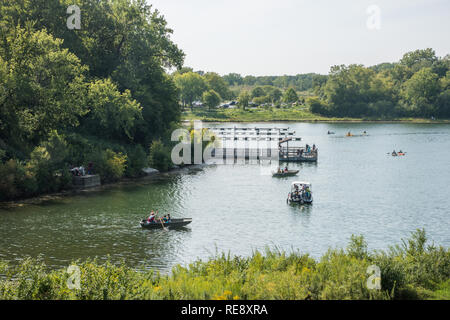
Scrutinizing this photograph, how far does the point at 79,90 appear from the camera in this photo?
5725cm

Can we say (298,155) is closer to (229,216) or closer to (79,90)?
(79,90)

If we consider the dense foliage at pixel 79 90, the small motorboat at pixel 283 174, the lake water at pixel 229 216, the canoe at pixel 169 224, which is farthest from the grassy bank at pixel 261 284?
the small motorboat at pixel 283 174

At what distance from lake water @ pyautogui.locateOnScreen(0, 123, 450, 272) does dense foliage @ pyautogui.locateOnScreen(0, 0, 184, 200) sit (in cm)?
443

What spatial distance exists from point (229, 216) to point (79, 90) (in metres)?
25.9

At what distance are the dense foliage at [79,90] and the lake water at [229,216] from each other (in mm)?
4430

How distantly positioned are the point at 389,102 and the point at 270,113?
47013 mm

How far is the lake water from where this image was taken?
3431 cm

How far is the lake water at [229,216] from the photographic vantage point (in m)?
34.3

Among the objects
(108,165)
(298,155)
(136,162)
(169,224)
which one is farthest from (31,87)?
(298,155)

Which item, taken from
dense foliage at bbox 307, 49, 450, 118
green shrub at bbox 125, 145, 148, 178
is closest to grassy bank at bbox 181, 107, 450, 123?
dense foliage at bbox 307, 49, 450, 118

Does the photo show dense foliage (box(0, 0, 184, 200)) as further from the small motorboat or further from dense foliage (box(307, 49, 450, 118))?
dense foliage (box(307, 49, 450, 118))
